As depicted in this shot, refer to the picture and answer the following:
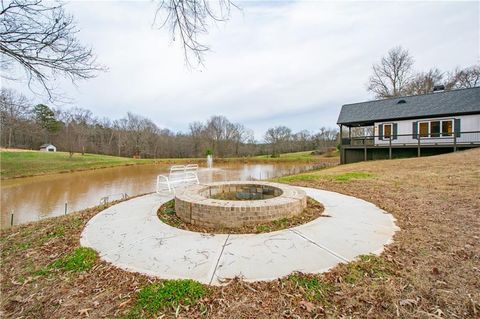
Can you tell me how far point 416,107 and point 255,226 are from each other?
20916mm

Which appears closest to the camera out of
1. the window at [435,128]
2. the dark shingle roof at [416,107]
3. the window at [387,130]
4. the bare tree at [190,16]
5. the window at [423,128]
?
the bare tree at [190,16]

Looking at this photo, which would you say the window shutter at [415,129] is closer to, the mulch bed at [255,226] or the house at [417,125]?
the house at [417,125]

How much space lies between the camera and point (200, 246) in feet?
10.7

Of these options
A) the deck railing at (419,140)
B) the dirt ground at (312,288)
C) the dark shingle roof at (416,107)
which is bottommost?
the dirt ground at (312,288)

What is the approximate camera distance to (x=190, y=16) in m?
3.27

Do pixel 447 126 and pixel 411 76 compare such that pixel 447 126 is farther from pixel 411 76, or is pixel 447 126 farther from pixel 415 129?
pixel 411 76

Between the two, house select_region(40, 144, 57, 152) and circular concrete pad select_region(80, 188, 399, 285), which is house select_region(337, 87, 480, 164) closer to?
circular concrete pad select_region(80, 188, 399, 285)

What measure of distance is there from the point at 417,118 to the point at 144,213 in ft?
69.1

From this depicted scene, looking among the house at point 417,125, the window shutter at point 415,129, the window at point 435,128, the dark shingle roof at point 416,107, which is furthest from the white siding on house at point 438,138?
the dark shingle roof at point 416,107

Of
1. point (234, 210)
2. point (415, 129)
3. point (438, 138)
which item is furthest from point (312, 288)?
point (415, 129)

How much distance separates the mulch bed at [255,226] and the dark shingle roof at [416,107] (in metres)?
18.0

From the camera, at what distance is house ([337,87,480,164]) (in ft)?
51.6

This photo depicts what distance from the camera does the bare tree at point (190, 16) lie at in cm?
314

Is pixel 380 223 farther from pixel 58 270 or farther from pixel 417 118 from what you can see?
pixel 417 118
